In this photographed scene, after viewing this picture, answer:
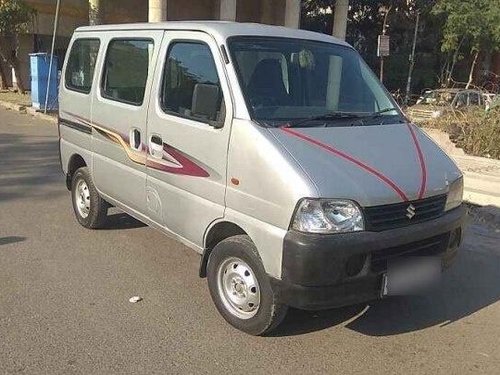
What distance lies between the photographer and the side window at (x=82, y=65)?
17.1ft

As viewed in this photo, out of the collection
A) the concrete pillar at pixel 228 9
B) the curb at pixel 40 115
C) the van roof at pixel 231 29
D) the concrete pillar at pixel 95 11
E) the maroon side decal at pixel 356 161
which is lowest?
the curb at pixel 40 115

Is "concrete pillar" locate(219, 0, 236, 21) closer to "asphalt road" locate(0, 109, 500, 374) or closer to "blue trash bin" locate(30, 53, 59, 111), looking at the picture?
"blue trash bin" locate(30, 53, 59, 111)

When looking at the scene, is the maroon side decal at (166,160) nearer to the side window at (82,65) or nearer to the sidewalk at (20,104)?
the side window at (82,65)

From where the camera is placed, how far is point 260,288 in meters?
3.41

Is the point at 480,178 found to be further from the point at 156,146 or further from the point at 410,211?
the point at 156,146

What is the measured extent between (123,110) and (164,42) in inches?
28.3

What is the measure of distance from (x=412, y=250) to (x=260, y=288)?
1.00 metres

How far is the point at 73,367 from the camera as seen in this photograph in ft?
10.4

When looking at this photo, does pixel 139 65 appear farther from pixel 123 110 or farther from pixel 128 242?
→ pixel 128 242

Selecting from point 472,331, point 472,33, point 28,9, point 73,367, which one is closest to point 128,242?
point 73,367

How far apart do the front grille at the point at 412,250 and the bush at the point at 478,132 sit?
Answer: 5871mm

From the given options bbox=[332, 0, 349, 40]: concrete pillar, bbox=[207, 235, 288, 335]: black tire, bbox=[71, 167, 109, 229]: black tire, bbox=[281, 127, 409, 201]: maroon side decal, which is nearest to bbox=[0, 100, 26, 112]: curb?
bbox=[71, 167, 109, 229]: black tire

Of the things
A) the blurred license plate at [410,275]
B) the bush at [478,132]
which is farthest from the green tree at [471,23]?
the blurred license plate at [410,275]

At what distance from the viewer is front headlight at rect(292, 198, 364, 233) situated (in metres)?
3.07
